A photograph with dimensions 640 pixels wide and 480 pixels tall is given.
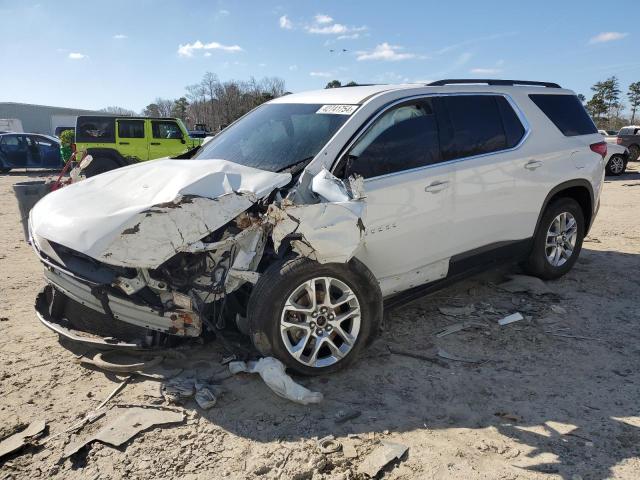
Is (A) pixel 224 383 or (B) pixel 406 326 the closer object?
(A) pixel 224 383

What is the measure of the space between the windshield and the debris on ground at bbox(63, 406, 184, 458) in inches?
69.4

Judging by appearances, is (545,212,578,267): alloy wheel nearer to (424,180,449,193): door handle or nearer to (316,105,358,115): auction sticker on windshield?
(424,180,449,193): door handle

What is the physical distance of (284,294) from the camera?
3119 mm

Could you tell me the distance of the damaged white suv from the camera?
10.1 ft

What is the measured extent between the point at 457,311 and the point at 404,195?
1417 millimetres

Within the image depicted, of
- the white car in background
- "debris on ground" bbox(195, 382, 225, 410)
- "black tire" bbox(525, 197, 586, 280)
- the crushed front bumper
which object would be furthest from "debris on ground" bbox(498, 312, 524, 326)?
the white car in background

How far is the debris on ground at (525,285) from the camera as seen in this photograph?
4.96 meters

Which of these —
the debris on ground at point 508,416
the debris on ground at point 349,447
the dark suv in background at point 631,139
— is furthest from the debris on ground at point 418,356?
the dark suv in background at point 631,139

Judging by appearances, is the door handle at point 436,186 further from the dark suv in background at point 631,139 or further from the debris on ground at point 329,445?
the dark suv in background at point 631,139

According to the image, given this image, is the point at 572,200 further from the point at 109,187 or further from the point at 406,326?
the point at 109,187

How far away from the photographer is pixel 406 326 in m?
4.21

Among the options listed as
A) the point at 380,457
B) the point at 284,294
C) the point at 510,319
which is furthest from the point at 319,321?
the point at 510,319

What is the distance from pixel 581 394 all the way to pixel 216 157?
125 inches

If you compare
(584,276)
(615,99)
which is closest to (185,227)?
(584,276)
